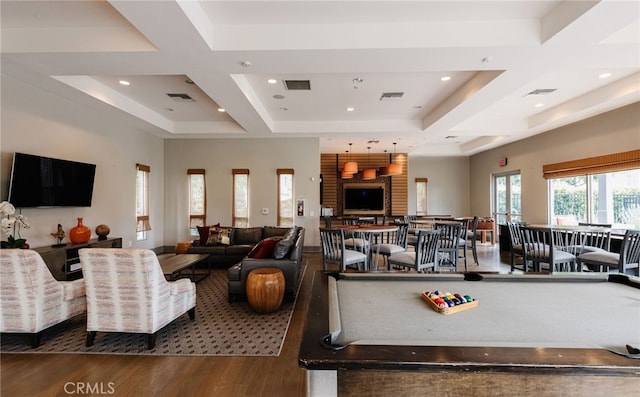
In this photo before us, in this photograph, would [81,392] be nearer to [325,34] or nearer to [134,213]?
[325,34]

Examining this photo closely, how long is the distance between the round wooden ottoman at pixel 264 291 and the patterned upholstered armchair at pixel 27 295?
6.29ft

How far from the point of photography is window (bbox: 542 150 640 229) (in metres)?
5.49

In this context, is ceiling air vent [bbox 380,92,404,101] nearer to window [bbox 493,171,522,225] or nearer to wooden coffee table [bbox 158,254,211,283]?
wooden coffee table [bbox 158,254,211,283]

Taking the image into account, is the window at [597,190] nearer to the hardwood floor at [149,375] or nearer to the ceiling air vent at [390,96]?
the ceiling air vent at [390,96]

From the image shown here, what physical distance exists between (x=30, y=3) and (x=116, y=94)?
2602 mm

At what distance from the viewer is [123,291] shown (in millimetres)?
2865

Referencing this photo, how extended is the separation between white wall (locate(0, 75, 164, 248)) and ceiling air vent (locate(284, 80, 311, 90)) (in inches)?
149

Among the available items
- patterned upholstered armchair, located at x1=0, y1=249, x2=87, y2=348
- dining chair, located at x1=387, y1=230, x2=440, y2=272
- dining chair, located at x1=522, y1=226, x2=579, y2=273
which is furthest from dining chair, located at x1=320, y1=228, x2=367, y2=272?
patterned upholstered armchair, located at x1=0, y1=249, x2=87, y2=348

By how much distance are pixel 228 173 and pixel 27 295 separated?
563cm

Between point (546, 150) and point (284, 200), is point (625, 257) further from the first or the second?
point (284, 200)

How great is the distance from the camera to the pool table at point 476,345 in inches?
40.2

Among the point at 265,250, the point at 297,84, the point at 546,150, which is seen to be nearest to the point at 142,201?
the point at 265,250

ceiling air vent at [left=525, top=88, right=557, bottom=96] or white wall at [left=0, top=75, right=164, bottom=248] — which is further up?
ceiling air vent at [left=525, top=88, right=557, bottom=96]

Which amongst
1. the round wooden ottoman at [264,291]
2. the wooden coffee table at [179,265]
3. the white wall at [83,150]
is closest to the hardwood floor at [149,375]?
the round wooden ottoman at [264,291]
